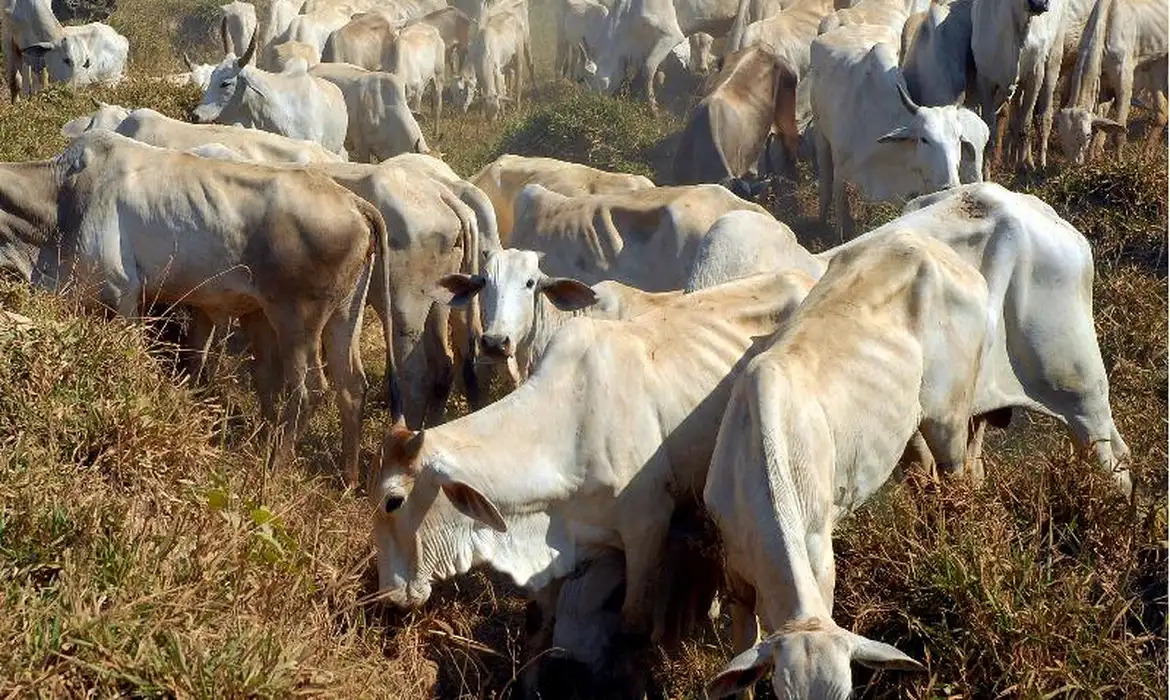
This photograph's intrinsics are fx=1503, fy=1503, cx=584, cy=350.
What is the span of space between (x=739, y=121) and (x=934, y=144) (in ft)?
14.7

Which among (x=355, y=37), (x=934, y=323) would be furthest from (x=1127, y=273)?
(x=355, y=37)

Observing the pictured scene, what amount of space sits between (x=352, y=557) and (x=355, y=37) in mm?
15837

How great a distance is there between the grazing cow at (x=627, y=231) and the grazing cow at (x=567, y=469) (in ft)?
10.6

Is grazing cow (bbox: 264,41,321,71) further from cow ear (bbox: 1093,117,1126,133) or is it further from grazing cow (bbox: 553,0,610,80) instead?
cow ear (bbox: 1093,117,1126,133)

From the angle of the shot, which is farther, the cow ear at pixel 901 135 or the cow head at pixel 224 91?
the cow head at pixel 224 91

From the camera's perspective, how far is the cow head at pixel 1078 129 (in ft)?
41.5

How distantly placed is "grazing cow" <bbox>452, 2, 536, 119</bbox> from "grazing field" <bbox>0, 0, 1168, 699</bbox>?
15746 millimetres

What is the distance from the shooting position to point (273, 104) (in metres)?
14.2

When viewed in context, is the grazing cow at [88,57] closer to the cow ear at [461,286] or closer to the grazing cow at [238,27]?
the grazing cow at [238,27]

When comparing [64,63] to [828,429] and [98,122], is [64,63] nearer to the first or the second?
[98,122]

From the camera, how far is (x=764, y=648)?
422 cm

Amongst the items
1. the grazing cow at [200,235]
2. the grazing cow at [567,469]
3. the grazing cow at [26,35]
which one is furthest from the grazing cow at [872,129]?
the grazing cow at [26,35]

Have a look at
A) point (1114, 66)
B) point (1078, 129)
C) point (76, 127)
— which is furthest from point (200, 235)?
point (1114, 66)

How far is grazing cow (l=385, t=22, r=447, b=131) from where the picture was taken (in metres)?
20.7
